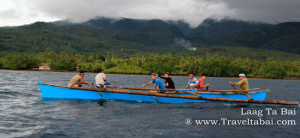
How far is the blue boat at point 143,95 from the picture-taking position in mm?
17969

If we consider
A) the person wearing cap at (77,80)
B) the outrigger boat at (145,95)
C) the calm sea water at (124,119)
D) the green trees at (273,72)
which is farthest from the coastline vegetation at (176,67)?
the calm sea water at (124,119)

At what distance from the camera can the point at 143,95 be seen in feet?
59.8

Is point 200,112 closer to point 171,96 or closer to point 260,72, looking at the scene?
point 171,96

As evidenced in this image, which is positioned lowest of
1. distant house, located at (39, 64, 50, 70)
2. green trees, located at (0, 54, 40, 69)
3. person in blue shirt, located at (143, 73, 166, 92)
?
person in blue shirt, located at (143, 73, 166, 92)

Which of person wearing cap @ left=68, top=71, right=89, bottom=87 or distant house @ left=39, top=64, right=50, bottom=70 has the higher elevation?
distant house @ left=39, top=64, right=50, bottom=70

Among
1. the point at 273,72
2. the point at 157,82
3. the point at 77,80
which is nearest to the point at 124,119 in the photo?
the point at 157,82

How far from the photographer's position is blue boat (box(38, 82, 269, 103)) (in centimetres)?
1797

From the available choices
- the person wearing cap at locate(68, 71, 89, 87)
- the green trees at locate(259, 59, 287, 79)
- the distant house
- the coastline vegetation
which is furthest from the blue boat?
the distant house

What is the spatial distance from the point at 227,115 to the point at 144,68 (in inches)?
4773

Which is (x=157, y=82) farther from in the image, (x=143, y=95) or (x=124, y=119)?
(x=124, y=119)

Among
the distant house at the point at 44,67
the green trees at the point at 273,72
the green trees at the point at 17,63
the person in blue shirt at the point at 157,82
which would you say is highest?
the green trees at the point at 17,63

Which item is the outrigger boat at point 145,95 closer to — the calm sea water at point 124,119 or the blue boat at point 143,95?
the blue boat at point 143,95

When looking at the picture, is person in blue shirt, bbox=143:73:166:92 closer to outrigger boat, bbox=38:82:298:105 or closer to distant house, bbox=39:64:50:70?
outrigger boat, bbox=38:82:298:105

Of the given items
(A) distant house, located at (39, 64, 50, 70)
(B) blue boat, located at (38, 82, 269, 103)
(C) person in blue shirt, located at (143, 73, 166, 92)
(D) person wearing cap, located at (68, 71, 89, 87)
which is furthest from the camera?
(A) distant house, located at (39, 64, 50, 70)
